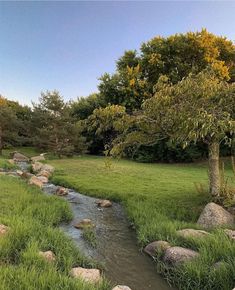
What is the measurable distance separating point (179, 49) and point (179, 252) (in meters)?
24.0

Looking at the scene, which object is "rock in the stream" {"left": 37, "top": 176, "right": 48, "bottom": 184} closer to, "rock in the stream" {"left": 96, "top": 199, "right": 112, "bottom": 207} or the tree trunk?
"rock in the stream" {"left": 96, "top": 199, "right": 112, "bottom": 207}

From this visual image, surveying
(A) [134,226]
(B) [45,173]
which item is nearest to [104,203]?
(A) [134,226]

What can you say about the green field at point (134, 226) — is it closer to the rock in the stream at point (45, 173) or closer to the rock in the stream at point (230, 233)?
the rock in the stream at point (230, 233)

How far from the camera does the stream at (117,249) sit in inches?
234

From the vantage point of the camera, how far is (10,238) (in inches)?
264

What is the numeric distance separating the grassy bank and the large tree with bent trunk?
4.12 meters

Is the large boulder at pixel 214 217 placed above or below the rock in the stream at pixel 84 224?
above

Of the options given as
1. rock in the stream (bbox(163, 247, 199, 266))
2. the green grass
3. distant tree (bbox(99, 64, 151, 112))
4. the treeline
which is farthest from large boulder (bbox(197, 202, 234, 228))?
distant tree (bbox(99, 64, 151, 112))

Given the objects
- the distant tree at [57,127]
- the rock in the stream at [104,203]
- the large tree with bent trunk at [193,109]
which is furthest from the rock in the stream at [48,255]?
the distant tree at [57,127]

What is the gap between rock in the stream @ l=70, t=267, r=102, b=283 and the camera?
544 centimetres

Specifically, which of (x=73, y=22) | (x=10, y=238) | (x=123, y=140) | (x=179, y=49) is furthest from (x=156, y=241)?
(x=179, y=49)

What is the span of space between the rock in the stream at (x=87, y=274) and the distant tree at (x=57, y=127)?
966 inches

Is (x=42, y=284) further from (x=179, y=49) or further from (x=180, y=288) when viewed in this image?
(x=179, y=49)

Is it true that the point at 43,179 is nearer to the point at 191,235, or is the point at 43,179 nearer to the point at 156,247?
the point at 156,247
